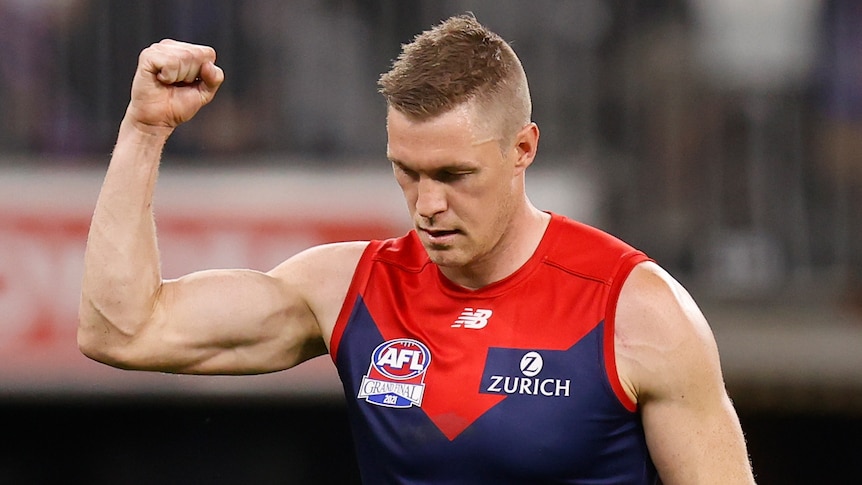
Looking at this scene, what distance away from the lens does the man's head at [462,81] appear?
3168 millimetres

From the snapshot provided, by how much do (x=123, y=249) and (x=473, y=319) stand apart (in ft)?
2.83

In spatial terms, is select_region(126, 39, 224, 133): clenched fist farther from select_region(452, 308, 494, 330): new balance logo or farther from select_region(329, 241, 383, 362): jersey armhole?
select_region(452, 308, 494, 330): new balance logo

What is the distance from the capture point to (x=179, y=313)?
11.2ft

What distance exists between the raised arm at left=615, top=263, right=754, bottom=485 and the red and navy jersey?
5cm

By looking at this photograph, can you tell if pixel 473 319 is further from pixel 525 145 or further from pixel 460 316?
pixel 525 145

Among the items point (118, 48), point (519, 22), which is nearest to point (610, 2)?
point (519, 22)

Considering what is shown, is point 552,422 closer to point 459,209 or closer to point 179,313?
point 459,209

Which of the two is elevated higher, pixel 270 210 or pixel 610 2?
pixel 610 2

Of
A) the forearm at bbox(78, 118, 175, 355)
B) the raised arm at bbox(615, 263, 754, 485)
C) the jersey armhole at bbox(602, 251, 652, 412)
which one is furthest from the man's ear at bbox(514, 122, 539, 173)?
the forearm at bbox(78, 118, 175, 355)

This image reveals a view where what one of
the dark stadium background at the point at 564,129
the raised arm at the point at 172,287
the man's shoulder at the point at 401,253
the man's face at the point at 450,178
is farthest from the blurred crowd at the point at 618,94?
the man's face at the point at 450,178

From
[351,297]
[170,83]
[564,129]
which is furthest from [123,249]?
[564,129]

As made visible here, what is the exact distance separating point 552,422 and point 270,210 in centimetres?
344

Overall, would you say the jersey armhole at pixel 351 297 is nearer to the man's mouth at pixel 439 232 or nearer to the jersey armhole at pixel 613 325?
the man's mouth at pixel 439 232

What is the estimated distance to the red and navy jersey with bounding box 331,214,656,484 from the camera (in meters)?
3.17
